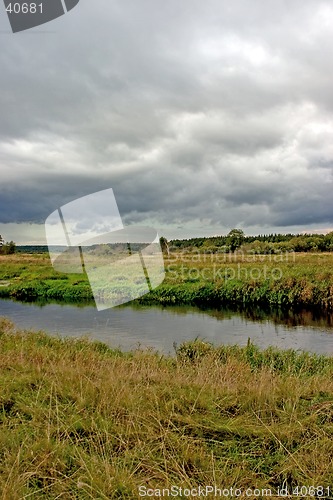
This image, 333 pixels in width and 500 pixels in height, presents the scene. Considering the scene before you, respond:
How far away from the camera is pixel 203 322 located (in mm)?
19312

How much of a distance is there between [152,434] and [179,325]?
15.2m

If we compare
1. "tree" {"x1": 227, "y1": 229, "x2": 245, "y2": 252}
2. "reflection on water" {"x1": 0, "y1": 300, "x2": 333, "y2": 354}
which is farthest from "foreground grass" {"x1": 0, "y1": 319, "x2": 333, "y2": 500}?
"tree" {"x1": 227, "y1": 229, "x2": 245, "y2": 252}

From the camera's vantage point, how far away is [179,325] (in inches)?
734

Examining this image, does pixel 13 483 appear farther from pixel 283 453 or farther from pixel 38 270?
pixel 38 270

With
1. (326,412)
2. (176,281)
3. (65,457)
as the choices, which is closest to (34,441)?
(65,457)

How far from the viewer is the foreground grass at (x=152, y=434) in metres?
2.94

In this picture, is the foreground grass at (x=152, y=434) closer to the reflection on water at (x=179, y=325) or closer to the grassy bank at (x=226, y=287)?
the reflection on water at (x=179, y=325)

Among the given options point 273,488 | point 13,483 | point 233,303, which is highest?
point 13,483

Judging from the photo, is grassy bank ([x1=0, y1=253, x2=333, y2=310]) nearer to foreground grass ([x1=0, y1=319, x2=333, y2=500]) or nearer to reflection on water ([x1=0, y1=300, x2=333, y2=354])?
reflection on water ([x1=0, y1=300, x2=333, y2=354])

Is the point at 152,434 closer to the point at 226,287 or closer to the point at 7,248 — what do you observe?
the point at 226,287

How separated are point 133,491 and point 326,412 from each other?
89.1 inches

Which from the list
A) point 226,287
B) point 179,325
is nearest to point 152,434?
point 179,325

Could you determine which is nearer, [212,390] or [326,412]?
[326,412]

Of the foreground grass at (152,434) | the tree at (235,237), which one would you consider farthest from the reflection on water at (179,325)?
the tree at (235,237)
